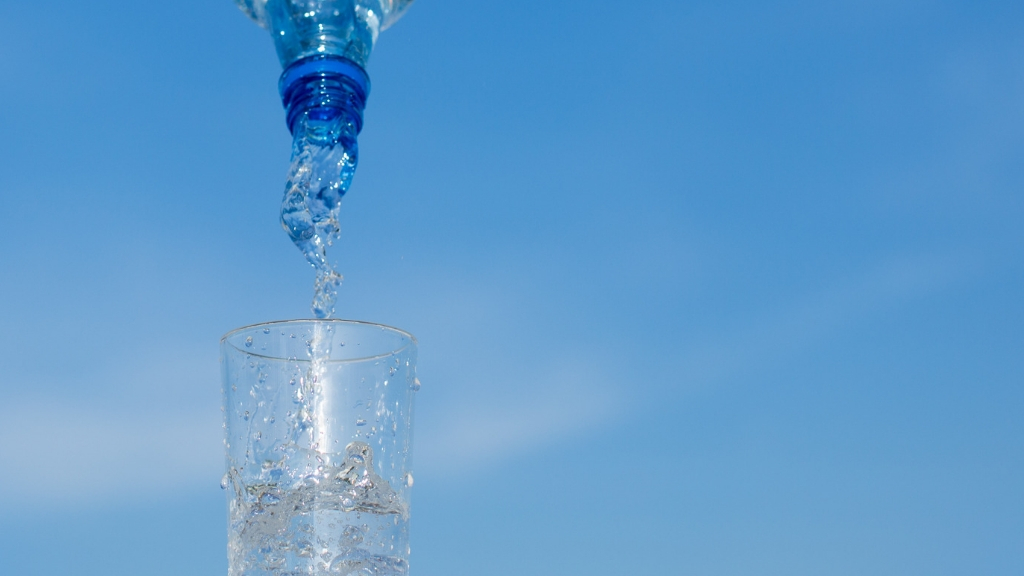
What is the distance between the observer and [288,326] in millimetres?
2145

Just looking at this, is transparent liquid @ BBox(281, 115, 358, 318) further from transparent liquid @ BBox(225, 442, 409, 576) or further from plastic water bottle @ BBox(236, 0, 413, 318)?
transparent liquid @ BBox(225, 442, 409, 576)

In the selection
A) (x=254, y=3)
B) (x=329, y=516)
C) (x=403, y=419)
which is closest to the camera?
(x=329, y=516)

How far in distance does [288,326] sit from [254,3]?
1055mm

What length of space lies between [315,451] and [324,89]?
781 mm

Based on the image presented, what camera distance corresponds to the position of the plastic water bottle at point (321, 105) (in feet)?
6.85

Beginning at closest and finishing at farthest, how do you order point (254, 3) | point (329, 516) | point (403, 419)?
point (329, 516)
point (403, 419)
point (254, 3)

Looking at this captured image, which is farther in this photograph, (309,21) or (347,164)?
(309,21)

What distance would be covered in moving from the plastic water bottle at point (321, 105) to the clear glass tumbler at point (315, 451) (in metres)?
0.29

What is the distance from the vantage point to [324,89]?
2.07 meters

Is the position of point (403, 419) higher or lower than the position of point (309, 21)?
lower

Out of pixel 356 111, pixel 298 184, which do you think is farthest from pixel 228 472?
pixel 356 111

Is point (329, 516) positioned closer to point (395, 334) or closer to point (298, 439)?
point (298, 439)

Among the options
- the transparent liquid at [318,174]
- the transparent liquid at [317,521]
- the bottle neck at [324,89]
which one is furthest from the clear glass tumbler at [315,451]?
the bottle neck at [324,89]

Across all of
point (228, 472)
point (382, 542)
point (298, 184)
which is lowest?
point (382, 542)
